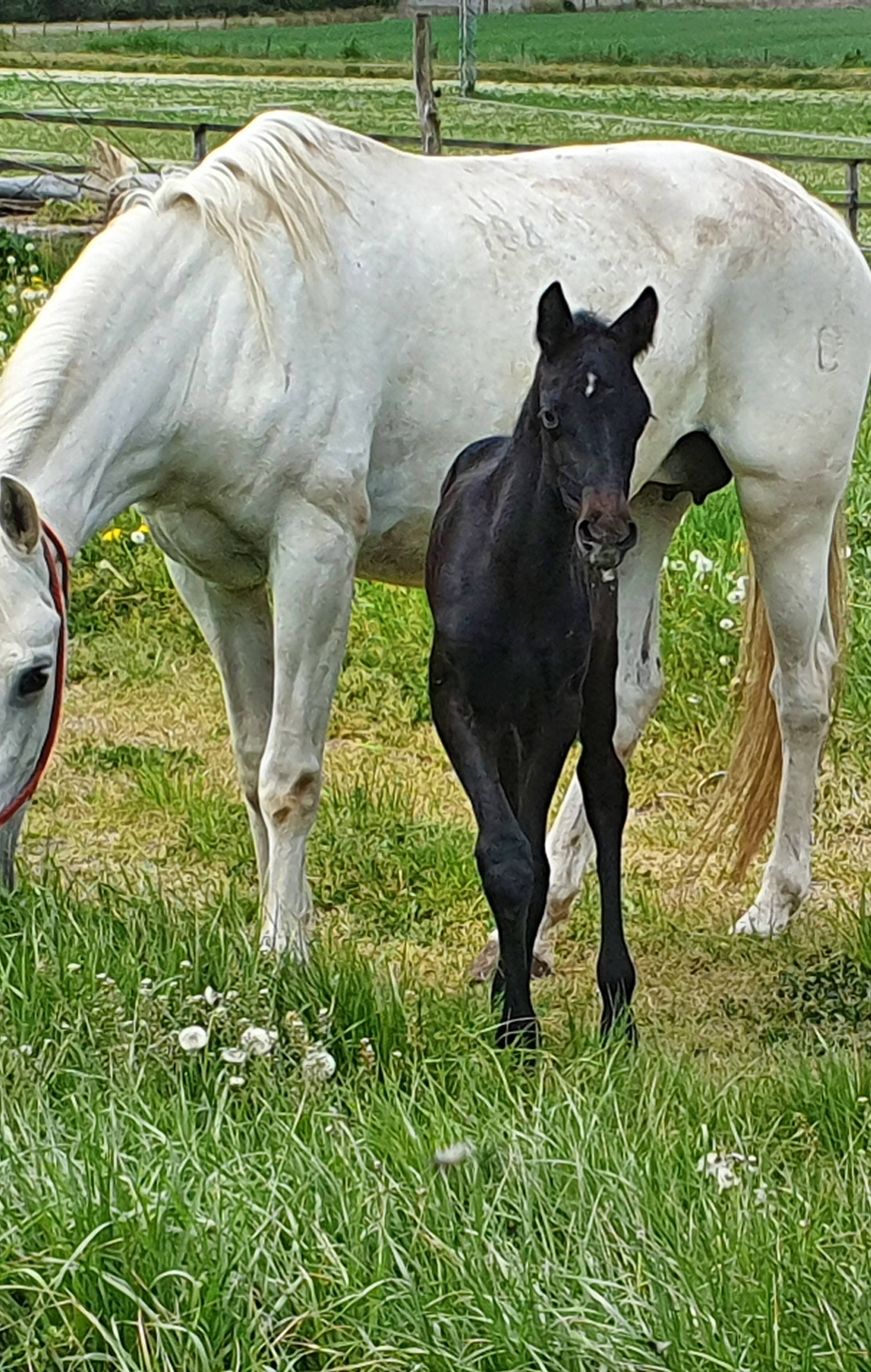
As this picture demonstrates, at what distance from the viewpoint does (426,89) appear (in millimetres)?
12820

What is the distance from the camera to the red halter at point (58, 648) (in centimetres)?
335

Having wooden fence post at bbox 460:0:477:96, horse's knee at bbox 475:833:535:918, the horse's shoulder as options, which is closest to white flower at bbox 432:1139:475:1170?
horse's knee at bbox 475:833:535:918

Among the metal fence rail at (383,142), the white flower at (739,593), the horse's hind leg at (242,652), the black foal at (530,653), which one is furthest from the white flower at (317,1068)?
the metal fence rail at (383,142)

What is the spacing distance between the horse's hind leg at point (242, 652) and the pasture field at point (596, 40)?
17.8 ft

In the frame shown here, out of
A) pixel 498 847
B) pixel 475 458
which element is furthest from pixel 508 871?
pixel 475 458

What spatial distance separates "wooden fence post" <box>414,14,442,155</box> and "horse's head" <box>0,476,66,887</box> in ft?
31.7

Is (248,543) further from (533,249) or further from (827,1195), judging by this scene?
(827,1195)

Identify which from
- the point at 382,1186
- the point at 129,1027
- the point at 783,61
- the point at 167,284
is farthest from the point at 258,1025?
the point at 783,61

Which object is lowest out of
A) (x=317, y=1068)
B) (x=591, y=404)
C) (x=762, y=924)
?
(x=762, y=924)

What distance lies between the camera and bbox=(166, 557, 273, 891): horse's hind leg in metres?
4.27

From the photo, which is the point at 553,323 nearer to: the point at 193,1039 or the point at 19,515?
the point at 19,515

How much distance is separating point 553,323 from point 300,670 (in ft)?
4.00

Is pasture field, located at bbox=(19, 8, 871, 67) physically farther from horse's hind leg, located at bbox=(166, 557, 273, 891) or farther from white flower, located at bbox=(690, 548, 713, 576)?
horse's hind leg, located at bbox=(166, 557, 273, 891)

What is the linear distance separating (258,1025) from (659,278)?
212cm
